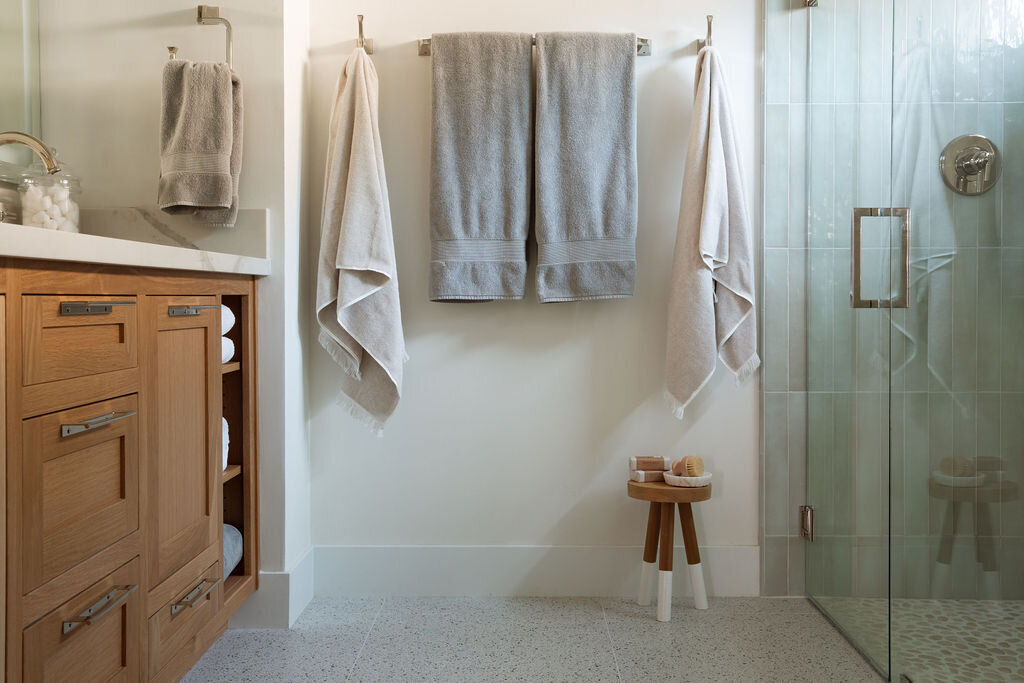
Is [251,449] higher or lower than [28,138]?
lower

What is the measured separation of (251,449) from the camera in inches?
75.8

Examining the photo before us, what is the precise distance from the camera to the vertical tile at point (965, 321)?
1383 mm

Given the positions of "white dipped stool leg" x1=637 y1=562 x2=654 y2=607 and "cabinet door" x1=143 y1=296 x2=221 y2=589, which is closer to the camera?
"cabinet door" x1=143 y1=296 x2=221 y2=589

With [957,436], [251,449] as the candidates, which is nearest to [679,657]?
[957,436]

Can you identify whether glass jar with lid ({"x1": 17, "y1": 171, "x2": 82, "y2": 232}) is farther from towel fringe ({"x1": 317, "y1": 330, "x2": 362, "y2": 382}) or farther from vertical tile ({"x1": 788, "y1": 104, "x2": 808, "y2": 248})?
vertical tile ({"x1": 788, "y1": 104, "x2": 808, "y2": 248})

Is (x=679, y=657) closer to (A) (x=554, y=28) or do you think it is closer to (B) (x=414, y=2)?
(A) (x=554, y=28)

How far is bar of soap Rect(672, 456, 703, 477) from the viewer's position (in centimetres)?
202

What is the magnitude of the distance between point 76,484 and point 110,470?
0.10 m

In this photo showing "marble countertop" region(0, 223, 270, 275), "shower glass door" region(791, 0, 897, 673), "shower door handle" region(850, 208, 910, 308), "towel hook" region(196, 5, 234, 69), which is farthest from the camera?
"towel hook" region(196, 5, 234, 69)

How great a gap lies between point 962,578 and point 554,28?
165 cm

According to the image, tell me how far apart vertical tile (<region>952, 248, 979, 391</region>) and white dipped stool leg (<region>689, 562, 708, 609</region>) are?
35.0 inches

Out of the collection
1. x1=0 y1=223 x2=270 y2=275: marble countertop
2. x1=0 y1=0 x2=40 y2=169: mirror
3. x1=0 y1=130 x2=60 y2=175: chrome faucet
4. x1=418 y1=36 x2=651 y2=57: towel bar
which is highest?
x1=418 y1=36 x2=651 y2=57: towel bar

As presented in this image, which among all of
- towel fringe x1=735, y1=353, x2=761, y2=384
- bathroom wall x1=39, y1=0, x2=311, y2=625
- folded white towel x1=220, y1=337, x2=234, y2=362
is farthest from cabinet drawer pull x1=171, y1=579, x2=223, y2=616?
towel fringe x1=735, y1=353, x2=761, y2=384

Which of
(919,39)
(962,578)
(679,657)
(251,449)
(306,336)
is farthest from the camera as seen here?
(306,336)
